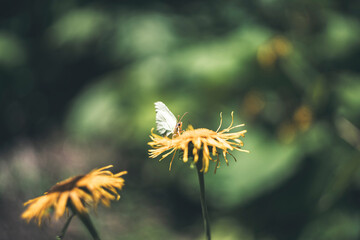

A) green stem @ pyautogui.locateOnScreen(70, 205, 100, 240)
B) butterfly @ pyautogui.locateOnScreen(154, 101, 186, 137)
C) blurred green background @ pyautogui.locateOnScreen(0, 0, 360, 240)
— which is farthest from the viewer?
blurred green background @ pyautogui.locateOnScreen(0, 0, 360, 240)

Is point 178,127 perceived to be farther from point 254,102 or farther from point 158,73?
point 158,73

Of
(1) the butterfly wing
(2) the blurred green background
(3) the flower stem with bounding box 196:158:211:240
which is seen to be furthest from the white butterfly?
(2) the blurred green background

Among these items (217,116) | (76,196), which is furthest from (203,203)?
(217,116)

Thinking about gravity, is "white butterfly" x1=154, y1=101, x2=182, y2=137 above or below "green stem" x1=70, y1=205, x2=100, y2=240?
above

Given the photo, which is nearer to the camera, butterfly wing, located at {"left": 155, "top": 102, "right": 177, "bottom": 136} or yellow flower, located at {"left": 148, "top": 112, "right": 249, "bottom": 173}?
yellow flower, located at {"left": 148, "top": 112, "right": 249, "bottom": 173}

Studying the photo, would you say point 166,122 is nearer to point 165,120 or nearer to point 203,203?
point 165,120

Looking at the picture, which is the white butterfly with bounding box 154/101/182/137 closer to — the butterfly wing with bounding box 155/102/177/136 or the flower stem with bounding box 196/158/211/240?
the butterfly wing with bounding box 155/102/177/136
